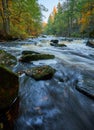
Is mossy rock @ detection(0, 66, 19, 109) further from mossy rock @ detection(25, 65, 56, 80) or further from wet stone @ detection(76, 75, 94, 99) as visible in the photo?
wet stone @ detection(76, 75, 94, 99)

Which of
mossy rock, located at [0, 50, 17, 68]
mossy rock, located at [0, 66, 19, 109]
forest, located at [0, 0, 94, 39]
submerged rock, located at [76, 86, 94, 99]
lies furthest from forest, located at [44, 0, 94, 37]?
mossy rock, located at [0, 66, 19, 109]

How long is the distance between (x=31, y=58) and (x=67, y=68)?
5.53 ft

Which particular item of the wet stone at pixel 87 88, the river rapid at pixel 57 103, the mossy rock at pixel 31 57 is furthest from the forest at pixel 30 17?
the wet stone at pixel 87 88

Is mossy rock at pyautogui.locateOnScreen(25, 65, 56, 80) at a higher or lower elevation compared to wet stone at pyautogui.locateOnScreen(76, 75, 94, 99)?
higher

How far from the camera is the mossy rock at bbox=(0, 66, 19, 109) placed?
2918 millimetres

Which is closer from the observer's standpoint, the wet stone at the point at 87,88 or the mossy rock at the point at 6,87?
the mossy rock at the point at 6,87

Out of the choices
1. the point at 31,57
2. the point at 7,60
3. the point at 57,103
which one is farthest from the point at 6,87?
the point at 31,57

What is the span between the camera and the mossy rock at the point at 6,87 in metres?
2.92

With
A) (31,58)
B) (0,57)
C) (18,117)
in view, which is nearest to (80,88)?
(18,117)

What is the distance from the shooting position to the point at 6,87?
299 centimetres

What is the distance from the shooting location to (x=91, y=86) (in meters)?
4.04

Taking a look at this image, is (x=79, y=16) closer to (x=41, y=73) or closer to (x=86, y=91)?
(x=41, y=73)

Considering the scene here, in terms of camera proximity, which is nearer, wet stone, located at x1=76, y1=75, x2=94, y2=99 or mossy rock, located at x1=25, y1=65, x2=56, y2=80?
wet stone, located at x1=76, y1=75, x2=94, y2=99

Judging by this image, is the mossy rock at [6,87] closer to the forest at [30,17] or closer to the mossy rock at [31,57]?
the mossy rock at [31,57]
